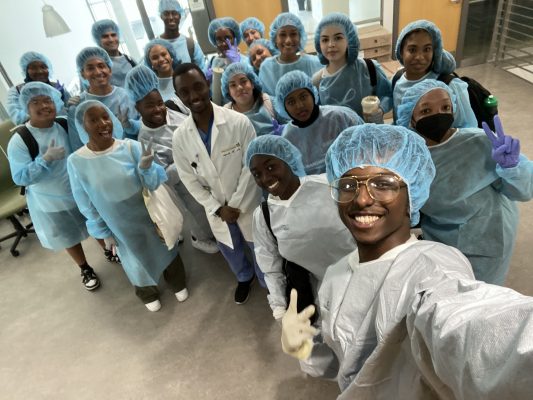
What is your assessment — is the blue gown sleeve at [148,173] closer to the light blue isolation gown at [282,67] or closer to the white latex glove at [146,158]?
the white latex glove at [146,158]

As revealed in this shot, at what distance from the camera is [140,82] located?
216 centimetres

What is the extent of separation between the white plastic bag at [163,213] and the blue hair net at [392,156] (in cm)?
142

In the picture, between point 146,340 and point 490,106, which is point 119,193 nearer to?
point 146,340

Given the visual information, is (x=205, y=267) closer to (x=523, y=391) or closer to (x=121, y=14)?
(x=523, y=391)

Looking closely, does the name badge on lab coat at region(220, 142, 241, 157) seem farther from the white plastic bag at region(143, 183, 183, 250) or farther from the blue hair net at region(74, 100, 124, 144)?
the blue hair net at region(74, 100, 124, 144)

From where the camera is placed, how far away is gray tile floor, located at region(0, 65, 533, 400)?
2.06 metres

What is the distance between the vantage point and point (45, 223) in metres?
2.56

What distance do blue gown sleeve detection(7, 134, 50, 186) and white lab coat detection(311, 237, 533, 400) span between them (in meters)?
2.09

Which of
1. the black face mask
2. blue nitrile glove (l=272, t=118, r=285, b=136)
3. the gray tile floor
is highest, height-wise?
the black face mask

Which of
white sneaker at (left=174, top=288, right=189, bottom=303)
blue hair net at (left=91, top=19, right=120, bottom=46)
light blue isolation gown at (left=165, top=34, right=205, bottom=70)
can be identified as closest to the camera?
white sneaker at (left=174, top=288, right=189, bottom=303)

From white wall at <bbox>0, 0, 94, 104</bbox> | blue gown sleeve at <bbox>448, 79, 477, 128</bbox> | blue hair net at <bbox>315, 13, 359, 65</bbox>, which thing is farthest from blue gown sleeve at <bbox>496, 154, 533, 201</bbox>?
white wall at <bbox>0, 0, 94, 104</bbox>

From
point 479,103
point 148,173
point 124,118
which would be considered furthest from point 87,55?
point 479,103

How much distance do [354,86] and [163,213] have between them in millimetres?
1569

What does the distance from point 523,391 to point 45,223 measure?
2923 mm
